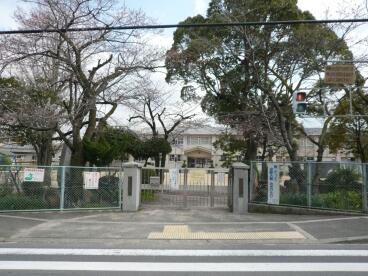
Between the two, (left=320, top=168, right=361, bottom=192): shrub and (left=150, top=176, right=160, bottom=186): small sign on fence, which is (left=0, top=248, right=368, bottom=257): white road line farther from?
(left=150, top=176, right=160, bottom=186): small sign on fence

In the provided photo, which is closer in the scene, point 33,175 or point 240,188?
point 33,175

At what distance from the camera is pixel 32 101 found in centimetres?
1959

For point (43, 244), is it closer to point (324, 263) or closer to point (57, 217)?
point (57, 217)

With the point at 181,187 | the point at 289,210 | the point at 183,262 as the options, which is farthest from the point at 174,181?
the point at 183,262

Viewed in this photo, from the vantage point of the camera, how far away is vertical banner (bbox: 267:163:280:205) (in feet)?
55.3

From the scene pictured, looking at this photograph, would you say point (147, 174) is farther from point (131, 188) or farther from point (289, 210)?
point (289, 210)

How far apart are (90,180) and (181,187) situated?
142 inches

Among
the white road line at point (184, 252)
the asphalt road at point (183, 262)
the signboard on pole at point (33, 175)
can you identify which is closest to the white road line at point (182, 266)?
the asphalt road at point (183, 262)

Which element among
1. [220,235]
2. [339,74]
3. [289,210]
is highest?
[339,74]

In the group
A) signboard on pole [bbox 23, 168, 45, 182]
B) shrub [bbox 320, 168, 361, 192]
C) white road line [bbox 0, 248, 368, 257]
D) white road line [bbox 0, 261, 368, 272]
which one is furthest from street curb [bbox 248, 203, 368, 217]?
signboard on pole [bbox 23, 168, 45, 182]

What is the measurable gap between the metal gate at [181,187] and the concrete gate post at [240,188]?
1106 mm

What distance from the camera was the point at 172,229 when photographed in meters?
12.4

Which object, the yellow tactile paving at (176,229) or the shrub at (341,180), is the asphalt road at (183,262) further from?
the shrub at (341,180)

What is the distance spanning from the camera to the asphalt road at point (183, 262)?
7.87 meters
